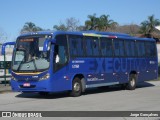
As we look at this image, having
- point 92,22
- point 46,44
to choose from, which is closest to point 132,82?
point 46,44

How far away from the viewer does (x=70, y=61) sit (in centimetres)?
2086

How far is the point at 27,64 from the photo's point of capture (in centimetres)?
2009

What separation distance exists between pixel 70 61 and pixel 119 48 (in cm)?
542

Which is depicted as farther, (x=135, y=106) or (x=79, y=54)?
(x=79, y=54)

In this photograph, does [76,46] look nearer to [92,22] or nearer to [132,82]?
[132,82]

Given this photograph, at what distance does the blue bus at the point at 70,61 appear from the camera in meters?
19.8

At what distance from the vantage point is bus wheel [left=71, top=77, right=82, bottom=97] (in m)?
21.1

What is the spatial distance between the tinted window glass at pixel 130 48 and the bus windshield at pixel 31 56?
7708 mm

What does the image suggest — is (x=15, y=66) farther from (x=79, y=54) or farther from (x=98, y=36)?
(x=98, y=36)

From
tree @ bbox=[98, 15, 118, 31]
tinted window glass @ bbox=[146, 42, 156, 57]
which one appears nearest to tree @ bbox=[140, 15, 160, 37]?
tree @ bbox=[98, 15, 118, 31]

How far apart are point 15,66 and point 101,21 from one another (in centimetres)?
6534

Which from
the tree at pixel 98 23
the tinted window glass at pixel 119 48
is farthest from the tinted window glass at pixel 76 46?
the tree at pixel 98 23

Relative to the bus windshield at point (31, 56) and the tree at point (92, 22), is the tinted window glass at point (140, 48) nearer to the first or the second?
the bus windshield at point (31, 56)

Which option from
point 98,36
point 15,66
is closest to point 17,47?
point 15,66
